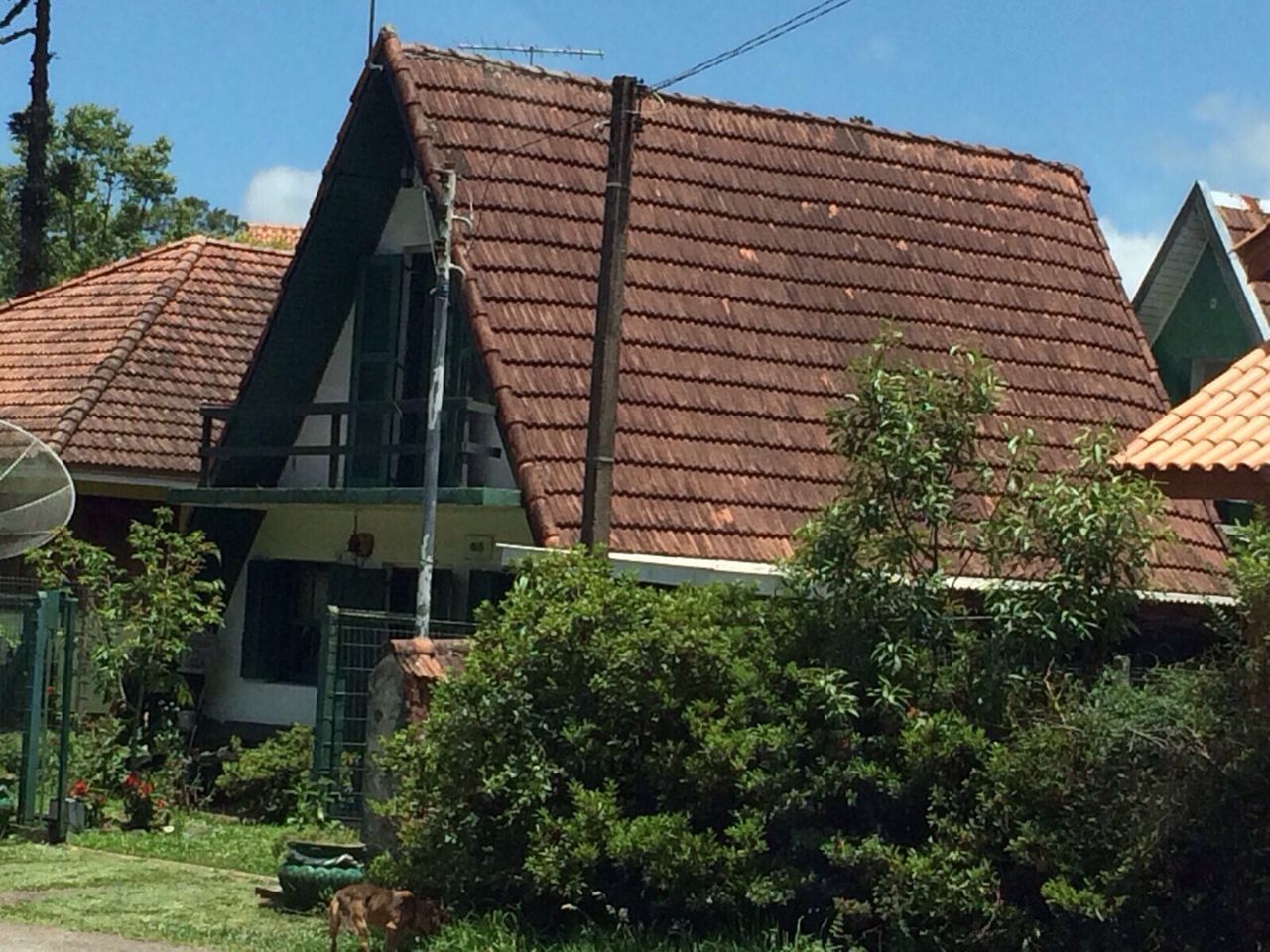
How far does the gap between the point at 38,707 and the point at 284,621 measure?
18.6 ft

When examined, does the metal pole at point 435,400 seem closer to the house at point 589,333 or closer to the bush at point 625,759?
the house at point 589,333

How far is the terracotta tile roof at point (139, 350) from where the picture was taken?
22.8m

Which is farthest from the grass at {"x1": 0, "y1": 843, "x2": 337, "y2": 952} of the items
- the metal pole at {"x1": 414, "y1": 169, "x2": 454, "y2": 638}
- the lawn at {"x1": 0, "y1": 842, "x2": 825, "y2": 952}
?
the metal pole at {"x1": 414, "y1": 169, "x2": 454, "y2": 638}

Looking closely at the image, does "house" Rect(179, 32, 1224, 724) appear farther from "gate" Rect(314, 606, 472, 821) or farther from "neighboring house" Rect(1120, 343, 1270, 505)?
"neighboring house" Rect(1120, 343, 1270, 505)

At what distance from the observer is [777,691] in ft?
36.9

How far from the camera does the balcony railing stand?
1817 cm

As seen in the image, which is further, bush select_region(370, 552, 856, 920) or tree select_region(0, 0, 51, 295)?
tree select_region(0, 0, 51, 295)

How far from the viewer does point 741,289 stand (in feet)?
62.7

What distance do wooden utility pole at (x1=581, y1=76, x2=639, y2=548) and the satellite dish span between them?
5.57 m

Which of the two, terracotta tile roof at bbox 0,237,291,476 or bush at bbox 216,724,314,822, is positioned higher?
terracotta tile roof at bbox 0,237,291,476

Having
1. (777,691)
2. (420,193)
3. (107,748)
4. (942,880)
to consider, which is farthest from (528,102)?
(942,880)

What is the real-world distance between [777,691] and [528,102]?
30.0ft

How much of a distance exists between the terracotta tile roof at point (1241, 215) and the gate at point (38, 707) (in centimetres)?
1134

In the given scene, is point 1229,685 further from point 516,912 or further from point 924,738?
point 516,912
